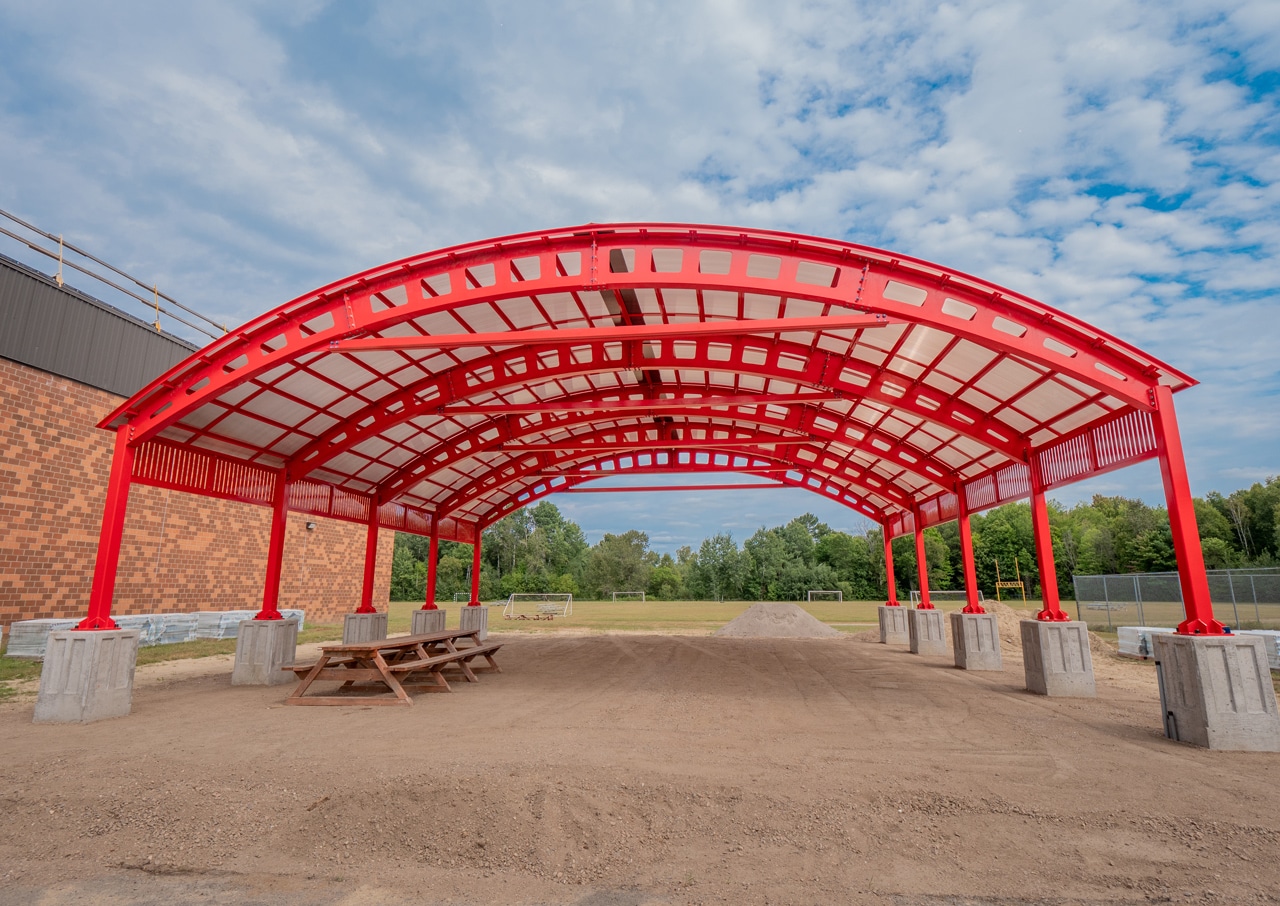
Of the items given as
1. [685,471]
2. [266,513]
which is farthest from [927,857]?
[266,513]

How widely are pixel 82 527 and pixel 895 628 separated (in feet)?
81.4

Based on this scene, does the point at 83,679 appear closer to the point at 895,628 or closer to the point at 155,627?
the point at 155,627

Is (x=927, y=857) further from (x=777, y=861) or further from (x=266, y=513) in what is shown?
(x=266, y=513)

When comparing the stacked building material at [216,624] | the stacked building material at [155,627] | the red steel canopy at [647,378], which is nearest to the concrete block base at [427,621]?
the red steel canopy at [647,378]

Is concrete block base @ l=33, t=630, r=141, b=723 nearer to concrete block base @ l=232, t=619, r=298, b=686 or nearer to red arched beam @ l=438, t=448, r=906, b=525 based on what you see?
concrete block base @ l=232, t=619, r=298, b=686

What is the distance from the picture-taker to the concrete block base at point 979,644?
1545cm

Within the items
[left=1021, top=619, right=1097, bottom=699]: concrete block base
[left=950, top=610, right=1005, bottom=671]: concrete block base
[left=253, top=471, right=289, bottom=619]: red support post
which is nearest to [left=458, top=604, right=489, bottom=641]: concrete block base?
[left=253, top=471, right=289, bottom=619]: red support post

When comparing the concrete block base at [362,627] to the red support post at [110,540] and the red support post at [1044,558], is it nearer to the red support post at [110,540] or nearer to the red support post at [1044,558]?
the red support post at [110,540]

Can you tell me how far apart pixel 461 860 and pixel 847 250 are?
28.4 feet

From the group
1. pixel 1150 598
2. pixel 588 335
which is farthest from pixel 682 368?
pixel 1150 598

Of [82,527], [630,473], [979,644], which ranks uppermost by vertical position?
[630,473]

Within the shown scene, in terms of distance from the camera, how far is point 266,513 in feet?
77.5

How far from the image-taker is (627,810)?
5.24m

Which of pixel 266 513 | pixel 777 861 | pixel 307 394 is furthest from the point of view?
pixel 266 513
